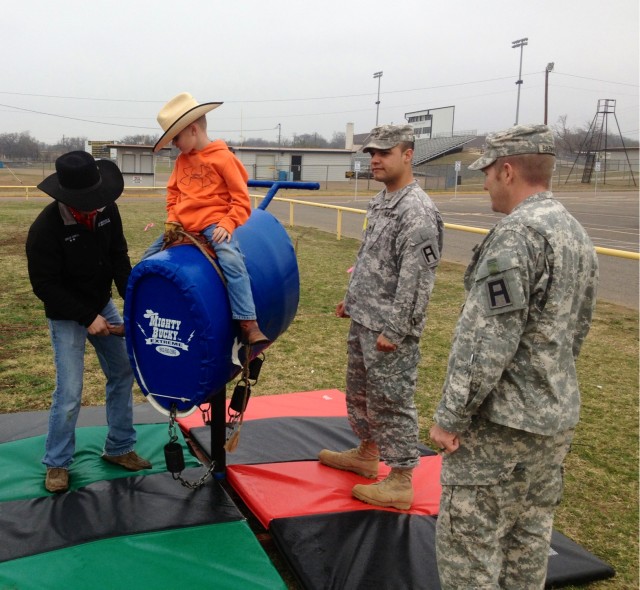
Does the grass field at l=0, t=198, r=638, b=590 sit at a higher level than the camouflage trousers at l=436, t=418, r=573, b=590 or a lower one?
lower

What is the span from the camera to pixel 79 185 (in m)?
3.21

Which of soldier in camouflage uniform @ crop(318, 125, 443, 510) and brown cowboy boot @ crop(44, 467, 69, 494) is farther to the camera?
brown cowboy boot @ crop(44, 467, 69, 494)

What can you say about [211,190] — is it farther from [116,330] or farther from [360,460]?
[360,460]

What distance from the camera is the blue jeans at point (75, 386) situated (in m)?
3.37

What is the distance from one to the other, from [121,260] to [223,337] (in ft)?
3.62

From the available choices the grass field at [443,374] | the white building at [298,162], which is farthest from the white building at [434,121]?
the grass field at [443,374]

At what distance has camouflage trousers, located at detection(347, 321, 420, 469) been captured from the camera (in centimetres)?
335

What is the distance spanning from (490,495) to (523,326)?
0.62 meters

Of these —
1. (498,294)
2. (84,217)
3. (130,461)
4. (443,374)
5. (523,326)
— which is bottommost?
(443,374)

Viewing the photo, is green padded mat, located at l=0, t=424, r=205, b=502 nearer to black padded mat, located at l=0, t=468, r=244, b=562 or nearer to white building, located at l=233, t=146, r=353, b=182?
black padded mat, located at l=0, t=468, r=244, b=562

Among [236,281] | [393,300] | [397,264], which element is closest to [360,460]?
[393,300]

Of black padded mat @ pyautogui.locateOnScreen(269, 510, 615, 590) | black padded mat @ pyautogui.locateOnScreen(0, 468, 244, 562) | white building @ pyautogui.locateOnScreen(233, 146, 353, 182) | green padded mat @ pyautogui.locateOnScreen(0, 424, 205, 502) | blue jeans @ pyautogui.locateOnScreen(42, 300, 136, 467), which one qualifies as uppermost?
white building @ pyautogui.locateOnScreen(233, 146, 353, 182)

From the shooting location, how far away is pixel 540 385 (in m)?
2.19

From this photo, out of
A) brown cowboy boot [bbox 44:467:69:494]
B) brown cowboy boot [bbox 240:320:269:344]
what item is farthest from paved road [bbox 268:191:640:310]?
brown cowboy boot [bbox 44:467:69:494]
